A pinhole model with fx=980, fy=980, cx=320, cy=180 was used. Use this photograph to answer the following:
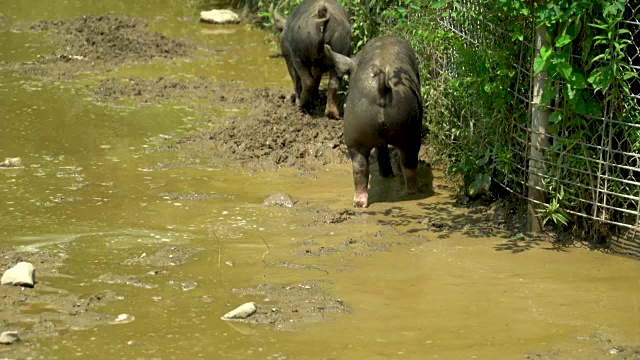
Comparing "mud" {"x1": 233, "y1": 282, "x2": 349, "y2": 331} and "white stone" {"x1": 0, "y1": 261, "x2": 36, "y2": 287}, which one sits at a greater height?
"white stone" {"x1": 0, "y1": 261, "x2": 36, "y2": 287}

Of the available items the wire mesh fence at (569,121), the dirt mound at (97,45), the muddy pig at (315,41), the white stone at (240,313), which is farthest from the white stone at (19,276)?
the dirt mound at (97,45)

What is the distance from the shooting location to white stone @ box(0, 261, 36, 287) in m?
5.78

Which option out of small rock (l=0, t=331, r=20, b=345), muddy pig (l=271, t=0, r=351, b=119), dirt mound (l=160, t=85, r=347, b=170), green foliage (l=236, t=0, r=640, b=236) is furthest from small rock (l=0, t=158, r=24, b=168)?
small rock (l=0, t=331, r=20, b=345)

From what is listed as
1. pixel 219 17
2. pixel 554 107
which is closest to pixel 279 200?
pixel 554 107

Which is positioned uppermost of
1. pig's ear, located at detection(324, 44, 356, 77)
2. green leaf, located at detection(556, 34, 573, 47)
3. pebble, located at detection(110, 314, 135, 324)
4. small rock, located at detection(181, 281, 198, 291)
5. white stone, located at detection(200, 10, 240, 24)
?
green leaf, located at detection(556, 34, 573, 47)

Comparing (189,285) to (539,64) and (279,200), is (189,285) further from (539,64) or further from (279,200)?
(539,64)

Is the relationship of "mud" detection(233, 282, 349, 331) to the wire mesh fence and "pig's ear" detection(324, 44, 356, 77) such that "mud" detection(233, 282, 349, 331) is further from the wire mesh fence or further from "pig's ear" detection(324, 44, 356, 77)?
"pig's ear" detection(324, 44, 356, 77)

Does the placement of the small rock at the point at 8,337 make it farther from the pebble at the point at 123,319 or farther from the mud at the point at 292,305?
the mud at the point at 292,305

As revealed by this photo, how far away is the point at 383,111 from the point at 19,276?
306 centimetres

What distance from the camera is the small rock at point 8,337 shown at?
503 centimetres

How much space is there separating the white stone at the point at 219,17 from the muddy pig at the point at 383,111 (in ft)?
24.1

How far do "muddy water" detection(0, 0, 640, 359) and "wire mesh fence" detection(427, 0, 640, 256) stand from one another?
0.32m

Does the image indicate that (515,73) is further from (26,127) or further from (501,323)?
(26,127)

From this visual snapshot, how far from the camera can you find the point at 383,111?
7539 mm
